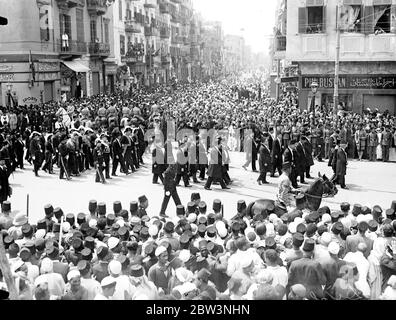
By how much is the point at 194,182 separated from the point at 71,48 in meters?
19.5

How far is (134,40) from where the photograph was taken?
48.5 meters

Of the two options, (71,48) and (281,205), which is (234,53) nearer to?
(71,48)

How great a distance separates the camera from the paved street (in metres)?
13.0

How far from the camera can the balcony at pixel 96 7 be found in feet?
117

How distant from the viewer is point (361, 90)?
24.3m

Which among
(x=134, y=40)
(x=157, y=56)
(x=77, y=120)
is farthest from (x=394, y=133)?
(x=157, y=56)

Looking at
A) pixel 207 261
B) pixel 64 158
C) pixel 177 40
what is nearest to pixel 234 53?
pixel 177 40

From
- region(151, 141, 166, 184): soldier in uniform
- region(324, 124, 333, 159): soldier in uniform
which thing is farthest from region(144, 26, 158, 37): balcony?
region(151, 141, 166, 184): soldier in uniform

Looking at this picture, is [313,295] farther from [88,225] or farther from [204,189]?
[204,189]

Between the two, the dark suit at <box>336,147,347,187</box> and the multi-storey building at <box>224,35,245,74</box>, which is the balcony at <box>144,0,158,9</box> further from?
the multi-storey building at <box>224,35,245,74</box>

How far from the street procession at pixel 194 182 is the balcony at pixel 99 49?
0.64 feet

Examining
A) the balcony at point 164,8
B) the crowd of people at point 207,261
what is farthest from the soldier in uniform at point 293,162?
the balcony at point 164,8

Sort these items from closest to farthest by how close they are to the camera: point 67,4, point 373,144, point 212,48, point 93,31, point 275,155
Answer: point 275,155
point 373,144
point 67,4
point 93,31
point 212,48

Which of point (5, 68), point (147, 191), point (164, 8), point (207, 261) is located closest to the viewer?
point (207, 261)
